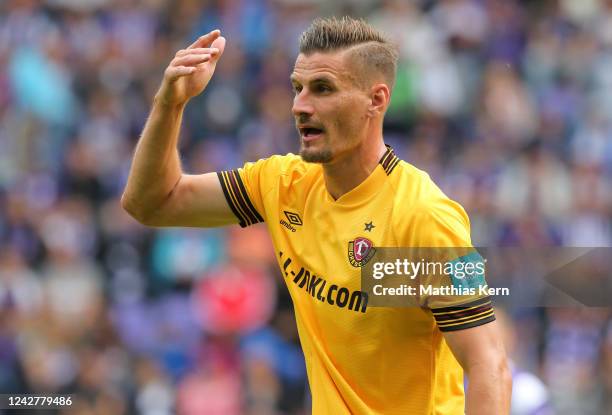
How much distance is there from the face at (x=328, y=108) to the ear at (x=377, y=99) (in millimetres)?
44

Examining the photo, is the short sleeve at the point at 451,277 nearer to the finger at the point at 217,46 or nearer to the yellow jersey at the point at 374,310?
the yellow jersey at the point at 374,310

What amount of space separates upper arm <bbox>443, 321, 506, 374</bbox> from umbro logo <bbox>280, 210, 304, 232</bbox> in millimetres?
960

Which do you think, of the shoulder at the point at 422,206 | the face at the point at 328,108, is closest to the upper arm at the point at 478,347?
the shoulder at the point at 422,206

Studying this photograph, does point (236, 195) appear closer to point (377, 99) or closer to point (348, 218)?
point (348, 218)

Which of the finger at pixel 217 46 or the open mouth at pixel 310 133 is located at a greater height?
the finger at pixel 217 46

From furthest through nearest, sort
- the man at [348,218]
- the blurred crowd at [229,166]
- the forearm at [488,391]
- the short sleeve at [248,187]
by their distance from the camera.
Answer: the blurred crowd at [229,166] < the short sleeve at [248,187] < the man at [348,218] < the forearm at [488,391]

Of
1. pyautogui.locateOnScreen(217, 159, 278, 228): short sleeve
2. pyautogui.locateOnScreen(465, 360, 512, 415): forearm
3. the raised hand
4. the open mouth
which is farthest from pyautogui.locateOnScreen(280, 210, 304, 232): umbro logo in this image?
pyautogui.locateOnScreen(465, 360, 512, 415): forearm

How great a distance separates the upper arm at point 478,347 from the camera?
4.85 m

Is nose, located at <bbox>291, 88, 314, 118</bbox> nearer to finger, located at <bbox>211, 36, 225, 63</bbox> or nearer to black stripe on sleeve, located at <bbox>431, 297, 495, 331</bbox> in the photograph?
finger, located at <bbox>211, 36, 225, 63</bbox>

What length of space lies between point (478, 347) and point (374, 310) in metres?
0.47

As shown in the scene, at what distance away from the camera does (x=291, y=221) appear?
18.4 ft

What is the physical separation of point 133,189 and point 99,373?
5431mm

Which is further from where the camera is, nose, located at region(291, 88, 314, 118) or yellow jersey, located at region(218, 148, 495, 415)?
nose, located at region(291, 88, 314, 118)

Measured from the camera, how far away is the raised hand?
541cm
